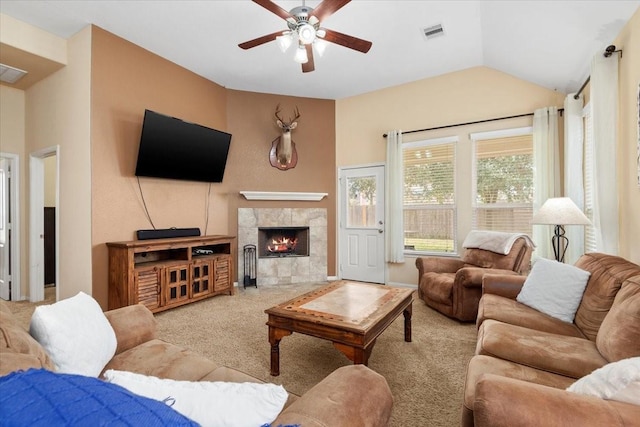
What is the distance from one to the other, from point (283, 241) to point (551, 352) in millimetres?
4277

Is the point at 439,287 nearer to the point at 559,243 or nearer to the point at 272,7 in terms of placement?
the point at 559,243

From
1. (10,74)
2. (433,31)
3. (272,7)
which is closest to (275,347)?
(272,7)

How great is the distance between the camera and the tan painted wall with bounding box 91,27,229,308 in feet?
11.2

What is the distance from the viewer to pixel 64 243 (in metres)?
3.57

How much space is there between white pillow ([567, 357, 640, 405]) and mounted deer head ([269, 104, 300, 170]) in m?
4.56

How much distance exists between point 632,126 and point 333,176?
3.76 metres

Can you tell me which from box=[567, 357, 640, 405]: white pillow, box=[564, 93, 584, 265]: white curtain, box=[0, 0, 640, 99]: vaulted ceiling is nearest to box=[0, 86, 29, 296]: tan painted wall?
box=[0, 0, 640, 99]: vaulted ceiling

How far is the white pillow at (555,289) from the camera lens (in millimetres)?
2135

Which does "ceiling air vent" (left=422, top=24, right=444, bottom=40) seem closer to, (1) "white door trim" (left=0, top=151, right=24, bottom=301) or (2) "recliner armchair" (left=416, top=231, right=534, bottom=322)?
(2) "recliner armchair" (left=416, top=231, right=534, bottom=322)

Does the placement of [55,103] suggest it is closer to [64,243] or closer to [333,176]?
[64,243]

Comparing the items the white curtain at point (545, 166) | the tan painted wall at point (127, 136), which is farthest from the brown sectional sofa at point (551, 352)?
the tan painted wall at point (127, 136)

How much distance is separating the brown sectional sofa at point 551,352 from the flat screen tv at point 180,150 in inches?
148

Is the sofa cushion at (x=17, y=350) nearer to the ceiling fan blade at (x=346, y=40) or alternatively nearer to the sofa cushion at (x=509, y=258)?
the ceiling fan blade at (x=346, y=40)

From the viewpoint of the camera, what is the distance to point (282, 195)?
514 centimetres
